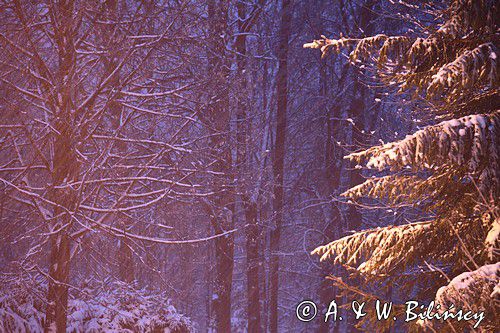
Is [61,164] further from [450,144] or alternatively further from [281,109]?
[281,109]

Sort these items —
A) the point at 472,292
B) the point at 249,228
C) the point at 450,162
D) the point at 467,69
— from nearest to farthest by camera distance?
the point at 472,292 < the point at 467,69 < the point at 450,162 < the point at 249,228

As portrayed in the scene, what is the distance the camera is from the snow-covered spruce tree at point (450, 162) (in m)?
4.93

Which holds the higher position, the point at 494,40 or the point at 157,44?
the point at 157,44

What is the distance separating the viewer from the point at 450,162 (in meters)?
5.43

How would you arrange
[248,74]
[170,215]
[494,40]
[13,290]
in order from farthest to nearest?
[248,74]
[170,215]
[13,290]
[494,40]

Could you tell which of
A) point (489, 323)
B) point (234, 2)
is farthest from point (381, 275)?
point (234, 2)

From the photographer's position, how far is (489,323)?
5230 mm

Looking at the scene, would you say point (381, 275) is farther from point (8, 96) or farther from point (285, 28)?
point (285, 28)

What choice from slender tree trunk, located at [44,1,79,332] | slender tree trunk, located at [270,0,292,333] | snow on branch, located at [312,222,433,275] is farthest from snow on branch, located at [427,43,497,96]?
slender tree trunk, located at [270,0,292,333]

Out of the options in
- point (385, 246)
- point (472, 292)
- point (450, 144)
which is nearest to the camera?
point (472, 292)

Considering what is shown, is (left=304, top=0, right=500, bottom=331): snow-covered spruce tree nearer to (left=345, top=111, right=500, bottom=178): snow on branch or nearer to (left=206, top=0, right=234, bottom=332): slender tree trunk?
(left=345, top=111, right=500, bottom=178): snow on branch

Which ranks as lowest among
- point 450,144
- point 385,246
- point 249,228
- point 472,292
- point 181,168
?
point 249,228

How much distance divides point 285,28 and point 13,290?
11802 millimetres

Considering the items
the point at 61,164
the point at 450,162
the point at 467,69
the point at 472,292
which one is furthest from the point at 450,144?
the point at 61,164
